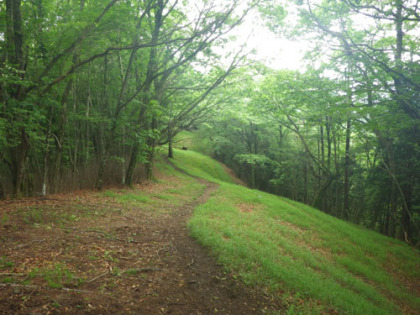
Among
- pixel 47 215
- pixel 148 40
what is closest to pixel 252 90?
pixel 148 40

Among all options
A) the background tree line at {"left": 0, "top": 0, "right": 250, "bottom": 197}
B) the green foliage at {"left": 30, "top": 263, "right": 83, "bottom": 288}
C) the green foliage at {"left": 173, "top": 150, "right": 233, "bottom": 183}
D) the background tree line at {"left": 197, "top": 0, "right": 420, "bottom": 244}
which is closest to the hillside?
the green foliage at {"left": 30, "top": 263, "right": 83, "bottom": 288}

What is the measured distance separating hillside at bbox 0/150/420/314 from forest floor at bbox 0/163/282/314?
2 centimetres

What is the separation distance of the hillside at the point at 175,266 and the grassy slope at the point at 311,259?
32 mm

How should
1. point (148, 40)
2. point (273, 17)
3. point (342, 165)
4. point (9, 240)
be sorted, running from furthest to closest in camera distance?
point (342, 165) → point (273, 17) → point (148, 40) → point (9, 240)

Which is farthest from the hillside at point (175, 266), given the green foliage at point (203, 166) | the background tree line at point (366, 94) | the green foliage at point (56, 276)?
the green foliage at point (203, 166)

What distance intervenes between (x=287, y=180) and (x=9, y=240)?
24801 millimetres

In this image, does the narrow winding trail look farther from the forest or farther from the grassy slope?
the forest

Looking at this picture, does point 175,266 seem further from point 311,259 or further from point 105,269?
point 311,259

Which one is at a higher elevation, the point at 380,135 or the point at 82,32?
the point at 82,32

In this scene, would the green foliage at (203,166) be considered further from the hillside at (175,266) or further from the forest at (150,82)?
the hillside at (175,266)

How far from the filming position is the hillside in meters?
3.17

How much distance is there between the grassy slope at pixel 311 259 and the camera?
4281 mm

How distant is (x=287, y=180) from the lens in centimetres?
2600

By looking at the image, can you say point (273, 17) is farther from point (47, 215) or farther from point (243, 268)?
point (47, 215)
